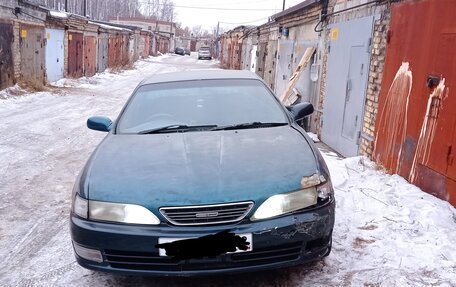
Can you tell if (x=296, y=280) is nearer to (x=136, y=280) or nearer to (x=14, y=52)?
(x=136, y=280)

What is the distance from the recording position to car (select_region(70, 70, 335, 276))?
2.75 metres

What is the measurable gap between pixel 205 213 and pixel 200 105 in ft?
5.45

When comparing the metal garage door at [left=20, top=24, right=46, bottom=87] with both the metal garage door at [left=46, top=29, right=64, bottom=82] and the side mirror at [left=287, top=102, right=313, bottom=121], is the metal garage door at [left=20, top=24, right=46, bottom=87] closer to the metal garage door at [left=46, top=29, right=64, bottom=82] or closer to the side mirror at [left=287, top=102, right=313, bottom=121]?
the metal garage door at [left=46, top=29, right=64, bottom=82]

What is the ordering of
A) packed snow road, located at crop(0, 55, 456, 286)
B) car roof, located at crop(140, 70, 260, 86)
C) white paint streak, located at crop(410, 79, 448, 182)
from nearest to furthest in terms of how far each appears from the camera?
1. packed snow road, located at crop(0, 55, 456, 286)
2. white paint streak, located at crop(410, 79, 448, 182)
3. car roof, located at crop(140, 70, 260, 86)

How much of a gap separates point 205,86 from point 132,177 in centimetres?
178

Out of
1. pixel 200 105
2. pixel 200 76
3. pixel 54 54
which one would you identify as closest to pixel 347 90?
pixel 200 76

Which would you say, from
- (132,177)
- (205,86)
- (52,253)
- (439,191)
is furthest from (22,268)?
(439,191)

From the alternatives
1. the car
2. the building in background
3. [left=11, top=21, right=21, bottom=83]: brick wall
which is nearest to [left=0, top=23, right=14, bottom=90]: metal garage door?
[left=11, top=21, right=21, bottom=83]: brick wall

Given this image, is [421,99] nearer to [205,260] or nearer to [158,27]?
[205,260]

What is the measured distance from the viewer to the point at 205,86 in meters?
4.54

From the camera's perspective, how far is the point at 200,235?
2701 mm

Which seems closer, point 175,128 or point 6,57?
point 175,128

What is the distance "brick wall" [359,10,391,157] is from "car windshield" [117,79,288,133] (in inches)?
95.4

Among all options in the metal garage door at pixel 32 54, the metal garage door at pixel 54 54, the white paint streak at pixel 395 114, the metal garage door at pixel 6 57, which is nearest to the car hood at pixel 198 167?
the white paint streak at pixel 395 114
